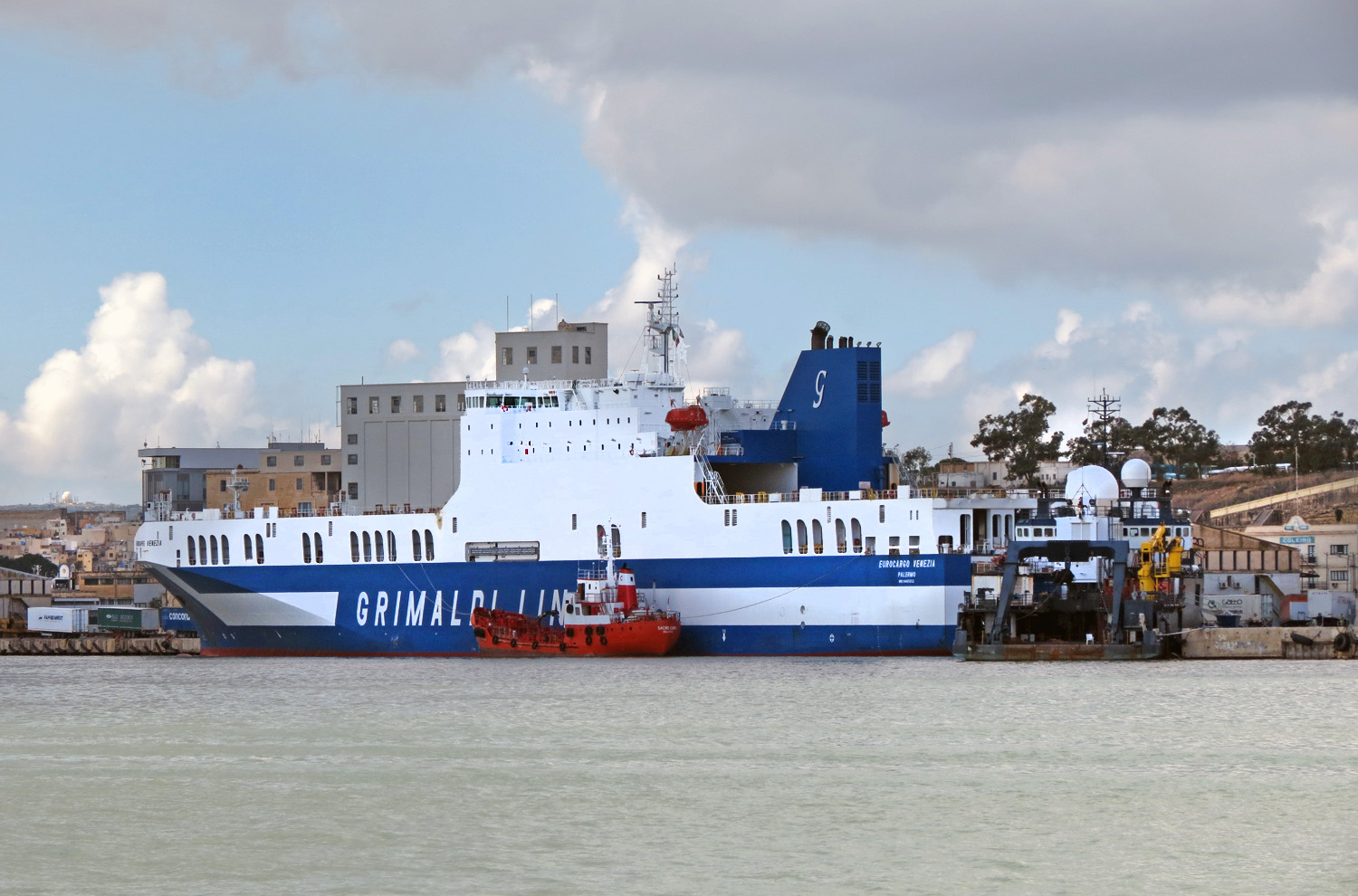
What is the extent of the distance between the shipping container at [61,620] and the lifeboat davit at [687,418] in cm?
2842

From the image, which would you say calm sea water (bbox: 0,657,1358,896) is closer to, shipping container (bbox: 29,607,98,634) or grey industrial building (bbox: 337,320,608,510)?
shipping container (bbox: 29,607,98,634)

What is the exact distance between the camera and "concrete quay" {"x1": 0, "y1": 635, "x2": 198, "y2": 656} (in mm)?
61125

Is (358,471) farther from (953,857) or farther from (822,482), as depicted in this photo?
(953,857)

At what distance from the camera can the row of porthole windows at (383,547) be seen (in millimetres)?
50781

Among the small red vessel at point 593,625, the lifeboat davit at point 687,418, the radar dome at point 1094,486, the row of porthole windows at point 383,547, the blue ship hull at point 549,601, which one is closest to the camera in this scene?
the blue ship hull at point 549,601

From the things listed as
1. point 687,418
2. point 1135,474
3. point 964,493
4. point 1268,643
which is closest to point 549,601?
A: point 687,418

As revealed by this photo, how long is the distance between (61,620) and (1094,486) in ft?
119

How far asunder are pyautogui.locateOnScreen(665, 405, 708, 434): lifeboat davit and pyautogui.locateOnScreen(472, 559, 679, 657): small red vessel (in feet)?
11.8

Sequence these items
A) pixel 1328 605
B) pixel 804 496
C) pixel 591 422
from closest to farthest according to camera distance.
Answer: pixel 804 496 < pixel 591 422 < pixel 1328 605

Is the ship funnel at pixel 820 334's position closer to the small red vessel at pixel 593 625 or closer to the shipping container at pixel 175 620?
the small red vessel at pixel 593 625

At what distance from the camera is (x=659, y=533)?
47.2m

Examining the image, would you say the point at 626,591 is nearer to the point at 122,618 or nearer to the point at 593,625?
the point at 593,625

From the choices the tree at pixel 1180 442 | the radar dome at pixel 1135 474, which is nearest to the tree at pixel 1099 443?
the tree at pixel 1180 442

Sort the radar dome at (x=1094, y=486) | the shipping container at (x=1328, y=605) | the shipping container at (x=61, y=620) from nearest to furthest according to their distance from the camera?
the radar dome at (x=1094, y=486) → the shipping container at (x=1328, y=605) → the shipping container at (x=61, y=620)
